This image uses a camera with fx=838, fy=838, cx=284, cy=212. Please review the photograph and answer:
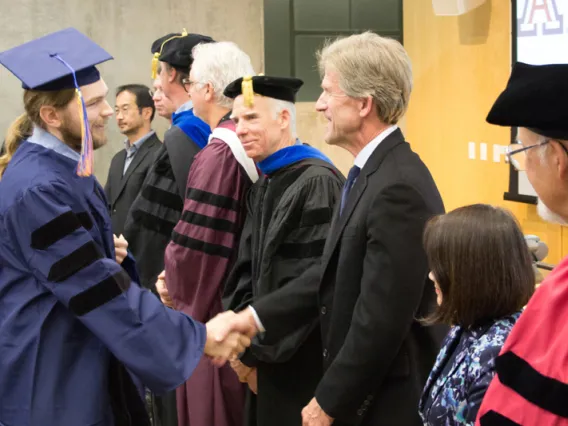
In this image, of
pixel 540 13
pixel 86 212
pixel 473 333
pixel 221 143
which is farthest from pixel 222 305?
pixel 540 13

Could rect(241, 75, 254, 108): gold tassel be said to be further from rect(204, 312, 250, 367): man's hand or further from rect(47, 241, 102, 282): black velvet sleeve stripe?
rect(47, 241, 102, 282): black velvet sleeve stripe

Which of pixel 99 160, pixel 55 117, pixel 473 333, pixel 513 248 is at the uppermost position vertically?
pixel 55 117

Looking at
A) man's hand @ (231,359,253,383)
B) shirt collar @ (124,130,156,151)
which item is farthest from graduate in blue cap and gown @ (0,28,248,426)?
shirt collar @ (124,130,156,151)

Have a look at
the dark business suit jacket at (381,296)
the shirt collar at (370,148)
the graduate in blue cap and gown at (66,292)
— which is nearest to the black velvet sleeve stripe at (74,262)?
the graduate in blue cap and gown at (66,292)

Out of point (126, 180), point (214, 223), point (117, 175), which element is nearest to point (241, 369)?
point (214, 223)

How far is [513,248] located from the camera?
1.98 metres

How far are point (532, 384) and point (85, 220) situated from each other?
1.41 meters

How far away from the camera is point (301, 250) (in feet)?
9.64

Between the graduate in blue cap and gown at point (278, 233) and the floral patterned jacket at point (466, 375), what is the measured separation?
93cm

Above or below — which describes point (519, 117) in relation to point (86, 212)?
above

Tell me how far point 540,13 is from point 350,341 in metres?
3.58

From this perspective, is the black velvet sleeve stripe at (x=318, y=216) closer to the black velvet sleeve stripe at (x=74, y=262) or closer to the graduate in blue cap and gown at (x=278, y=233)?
the graduate in blue cap and gown at (x=278, y=233)

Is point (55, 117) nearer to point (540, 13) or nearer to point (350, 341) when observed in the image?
point (350, 341)

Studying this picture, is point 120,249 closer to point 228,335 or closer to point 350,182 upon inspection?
point 228,335
